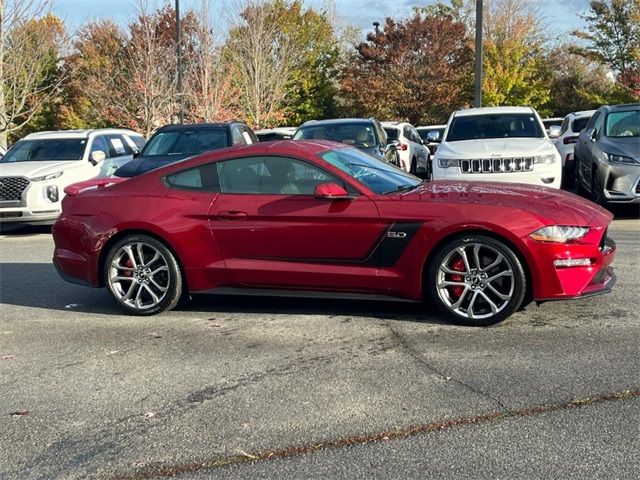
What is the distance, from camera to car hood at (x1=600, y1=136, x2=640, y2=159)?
10.5m

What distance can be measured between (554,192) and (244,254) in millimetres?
2662

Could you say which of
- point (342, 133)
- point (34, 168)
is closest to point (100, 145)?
point (34, 168)

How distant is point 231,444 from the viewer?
12.1 ft

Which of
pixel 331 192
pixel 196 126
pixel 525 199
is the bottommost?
pixel 525 199

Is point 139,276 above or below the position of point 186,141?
below

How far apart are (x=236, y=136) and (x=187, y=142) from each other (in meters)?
Answer: 0.85

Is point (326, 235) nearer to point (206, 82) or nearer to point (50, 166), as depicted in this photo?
point (50, 166)

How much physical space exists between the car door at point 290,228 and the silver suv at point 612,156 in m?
6.09

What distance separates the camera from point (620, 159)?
10.5m

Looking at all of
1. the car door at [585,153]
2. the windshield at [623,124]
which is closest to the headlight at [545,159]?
the windshield at [623,124]

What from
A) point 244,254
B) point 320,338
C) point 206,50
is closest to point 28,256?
point 244,254

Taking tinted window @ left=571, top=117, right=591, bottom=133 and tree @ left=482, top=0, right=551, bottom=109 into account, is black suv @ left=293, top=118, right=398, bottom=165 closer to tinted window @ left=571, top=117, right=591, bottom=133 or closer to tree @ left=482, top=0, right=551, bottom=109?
tinted window @ left=571, top=117, right=591, bottom=133

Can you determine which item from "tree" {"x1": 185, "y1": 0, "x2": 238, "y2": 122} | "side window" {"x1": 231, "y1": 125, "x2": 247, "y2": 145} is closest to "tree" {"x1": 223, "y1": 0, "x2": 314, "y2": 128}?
"tree" {"x1": 185, "y1": 0, "x2": 238, "y2": 122}

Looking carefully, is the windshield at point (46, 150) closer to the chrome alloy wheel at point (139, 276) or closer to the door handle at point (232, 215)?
the chrome alloy wheel at point (139, 276)
